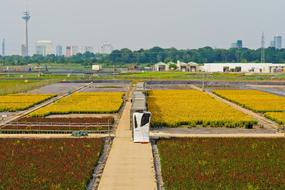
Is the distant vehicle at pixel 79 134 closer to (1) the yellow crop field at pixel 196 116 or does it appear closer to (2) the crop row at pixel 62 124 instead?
(2) the crop row at pixel 62 124

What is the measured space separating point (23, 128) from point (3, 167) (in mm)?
11582

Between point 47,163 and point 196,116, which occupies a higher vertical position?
point 196,116

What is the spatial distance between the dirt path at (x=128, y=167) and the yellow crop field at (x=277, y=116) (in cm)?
1191

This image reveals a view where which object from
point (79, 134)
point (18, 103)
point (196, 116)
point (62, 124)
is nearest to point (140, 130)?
point (79, 134)

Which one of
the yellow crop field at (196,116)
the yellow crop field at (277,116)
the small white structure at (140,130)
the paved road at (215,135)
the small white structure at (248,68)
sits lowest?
the paved road at (215,135)

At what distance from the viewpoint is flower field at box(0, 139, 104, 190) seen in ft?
60.7

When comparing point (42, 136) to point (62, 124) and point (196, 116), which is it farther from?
point (196, 116)

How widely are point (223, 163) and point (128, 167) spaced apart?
12.4ft

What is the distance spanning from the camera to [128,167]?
21141 millimetres

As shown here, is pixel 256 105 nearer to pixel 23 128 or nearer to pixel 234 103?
pixel 234 103

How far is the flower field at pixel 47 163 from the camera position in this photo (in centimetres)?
1852

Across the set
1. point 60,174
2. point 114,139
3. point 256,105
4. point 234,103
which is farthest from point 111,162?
point 234,103

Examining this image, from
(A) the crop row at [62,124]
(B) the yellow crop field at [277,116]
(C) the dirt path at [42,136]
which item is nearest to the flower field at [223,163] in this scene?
(C) the dirt path at [42,136]

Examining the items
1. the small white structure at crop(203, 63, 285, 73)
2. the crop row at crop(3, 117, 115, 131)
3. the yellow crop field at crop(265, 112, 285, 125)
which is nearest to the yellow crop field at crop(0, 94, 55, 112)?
the crop row at crop(3, 117, 115, 131)
